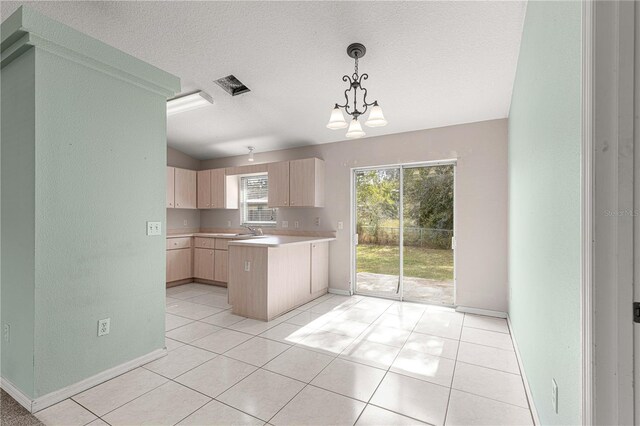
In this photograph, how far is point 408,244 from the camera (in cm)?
439

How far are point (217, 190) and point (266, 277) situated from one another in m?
3.01

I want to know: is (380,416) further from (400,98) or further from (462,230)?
(400,98)

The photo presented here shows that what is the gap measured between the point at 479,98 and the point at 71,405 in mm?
4573

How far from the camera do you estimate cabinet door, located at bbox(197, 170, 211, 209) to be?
19.6 ft

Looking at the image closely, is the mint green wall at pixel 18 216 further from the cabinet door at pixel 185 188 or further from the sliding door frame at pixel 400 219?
the sliding door frame at pixel 400 219

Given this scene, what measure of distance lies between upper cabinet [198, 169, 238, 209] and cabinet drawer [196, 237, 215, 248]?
70 centimetres

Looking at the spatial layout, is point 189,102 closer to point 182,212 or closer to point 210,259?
point 210,259

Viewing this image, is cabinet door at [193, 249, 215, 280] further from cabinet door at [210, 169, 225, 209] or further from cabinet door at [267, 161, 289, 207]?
cabinet door at [267, 161, 289, 207]

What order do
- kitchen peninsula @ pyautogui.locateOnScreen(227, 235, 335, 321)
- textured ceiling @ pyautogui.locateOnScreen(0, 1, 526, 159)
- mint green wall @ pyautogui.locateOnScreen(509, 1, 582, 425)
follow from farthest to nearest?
kitchen peninsula @ pyautogui.locateOnScreen(227, 235, 335, 321), textured ceiling @ pyautogui.locateOnScreen(0, 1, 526, 159), mint green wall @ pyautogui.locateOnScreen(509, 1, 582, 425)

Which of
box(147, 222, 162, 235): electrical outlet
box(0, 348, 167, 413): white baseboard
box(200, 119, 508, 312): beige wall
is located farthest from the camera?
box(200, 119, 508, 312): beige wall

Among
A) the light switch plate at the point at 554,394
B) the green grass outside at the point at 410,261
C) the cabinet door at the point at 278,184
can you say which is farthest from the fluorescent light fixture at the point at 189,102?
the light switch plate at the point at 554,394

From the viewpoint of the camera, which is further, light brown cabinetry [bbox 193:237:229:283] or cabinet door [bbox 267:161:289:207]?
light brown cabinetry [bbox 193:237:229:283]

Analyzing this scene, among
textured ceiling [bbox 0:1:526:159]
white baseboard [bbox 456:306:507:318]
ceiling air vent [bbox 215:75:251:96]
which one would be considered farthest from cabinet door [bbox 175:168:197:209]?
white baseboard [bbox 456:306:507:318]

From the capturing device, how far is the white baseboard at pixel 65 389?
1891mm
